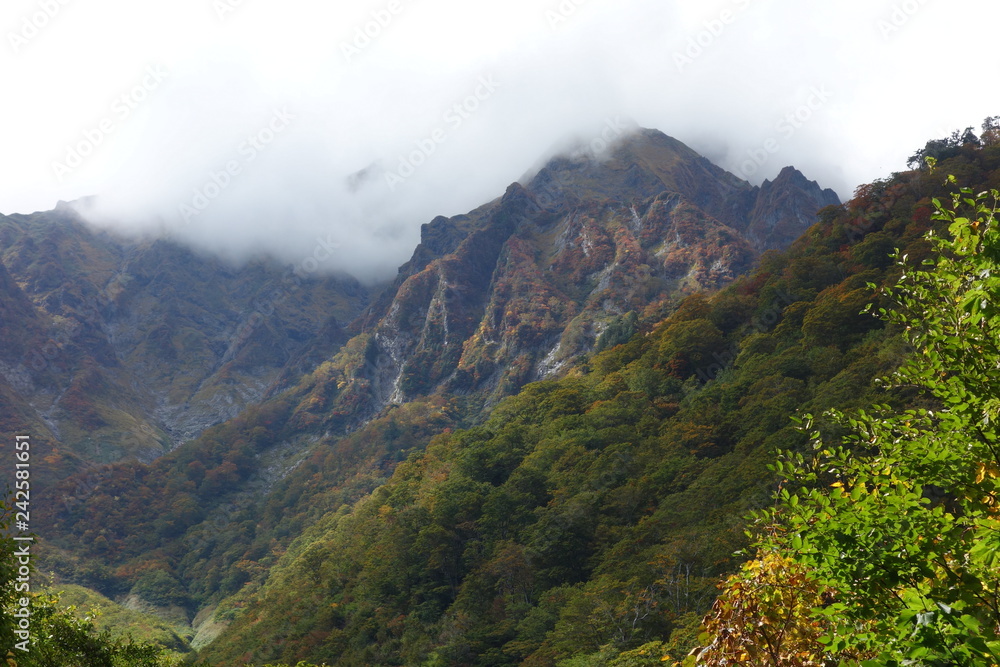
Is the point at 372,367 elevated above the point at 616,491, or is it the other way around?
the point at 372,367

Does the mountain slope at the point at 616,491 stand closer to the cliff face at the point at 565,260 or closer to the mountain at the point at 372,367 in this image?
the mountain at the point at 372,367

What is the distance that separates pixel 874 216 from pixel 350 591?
54.6 m

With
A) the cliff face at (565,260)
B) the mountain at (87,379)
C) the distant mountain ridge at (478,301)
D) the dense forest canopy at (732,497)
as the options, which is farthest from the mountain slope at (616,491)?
the mountain at (87,379)

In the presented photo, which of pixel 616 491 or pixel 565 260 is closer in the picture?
pixel 616 491

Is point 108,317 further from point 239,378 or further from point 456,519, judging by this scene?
point 456,519

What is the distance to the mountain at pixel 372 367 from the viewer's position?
103m

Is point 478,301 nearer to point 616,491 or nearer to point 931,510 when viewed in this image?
point 616,491

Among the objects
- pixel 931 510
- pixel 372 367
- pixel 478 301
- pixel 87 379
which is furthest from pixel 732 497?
pixel 87 379

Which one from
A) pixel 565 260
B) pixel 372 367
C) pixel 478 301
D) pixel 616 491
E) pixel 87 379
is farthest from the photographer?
pixel 87 379

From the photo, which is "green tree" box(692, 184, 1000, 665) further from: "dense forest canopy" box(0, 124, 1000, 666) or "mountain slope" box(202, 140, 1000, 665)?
"mountain slope" box(202, 140, 1000, 665)

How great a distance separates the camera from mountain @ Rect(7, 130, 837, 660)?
102812 millimetres

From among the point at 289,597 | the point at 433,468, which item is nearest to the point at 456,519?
the point at 433,468

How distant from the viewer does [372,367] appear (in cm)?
15138

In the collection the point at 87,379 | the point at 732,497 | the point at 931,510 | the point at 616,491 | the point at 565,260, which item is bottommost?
the point at 732,497
